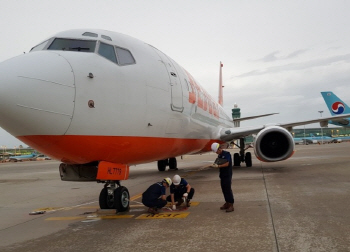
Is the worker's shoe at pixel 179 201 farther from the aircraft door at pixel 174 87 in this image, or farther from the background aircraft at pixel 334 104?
the background aircraft at pixel 334 104

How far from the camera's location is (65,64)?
470 centimetres

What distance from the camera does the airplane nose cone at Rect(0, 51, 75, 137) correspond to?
13.2ft

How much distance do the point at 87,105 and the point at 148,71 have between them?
1894mm

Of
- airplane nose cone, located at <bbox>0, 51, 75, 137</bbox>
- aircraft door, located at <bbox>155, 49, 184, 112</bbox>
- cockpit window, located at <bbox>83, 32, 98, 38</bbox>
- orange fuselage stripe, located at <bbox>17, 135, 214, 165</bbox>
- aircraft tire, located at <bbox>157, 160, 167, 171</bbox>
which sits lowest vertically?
aircraft tire, located at <bbox>157, 160, 167, 171</bbox>

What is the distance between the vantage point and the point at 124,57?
19.6ft

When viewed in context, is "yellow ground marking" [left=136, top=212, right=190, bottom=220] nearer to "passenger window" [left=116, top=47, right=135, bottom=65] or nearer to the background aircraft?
"passenger window" [left=116, top=47, right=135, bottom=65]

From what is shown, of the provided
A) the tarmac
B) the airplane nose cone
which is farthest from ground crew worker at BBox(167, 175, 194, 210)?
the airplane nose cone

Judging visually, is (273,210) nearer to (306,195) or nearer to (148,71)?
(306,195)

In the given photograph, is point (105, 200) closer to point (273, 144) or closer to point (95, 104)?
point (95, 104)

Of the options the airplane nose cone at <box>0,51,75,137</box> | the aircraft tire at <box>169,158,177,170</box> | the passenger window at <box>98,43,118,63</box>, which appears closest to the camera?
the airplane nose cone at <box>0,51,75,137</box>

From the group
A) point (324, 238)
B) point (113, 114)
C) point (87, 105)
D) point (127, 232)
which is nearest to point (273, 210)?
point (324, 238)

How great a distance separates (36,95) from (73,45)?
164cm

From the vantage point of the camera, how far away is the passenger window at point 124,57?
19.2 feet

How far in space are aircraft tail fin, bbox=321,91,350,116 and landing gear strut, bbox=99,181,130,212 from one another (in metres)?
37.7
